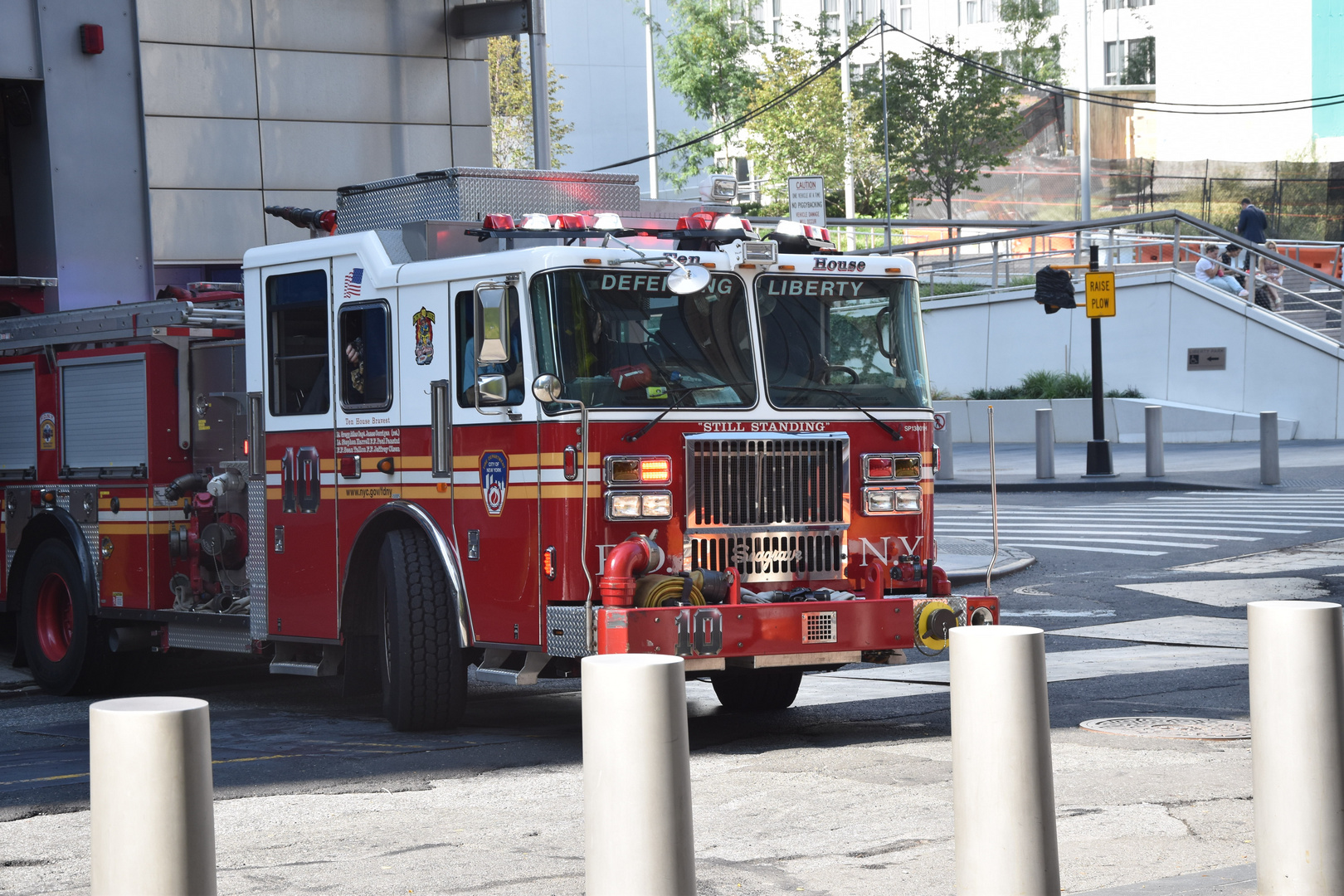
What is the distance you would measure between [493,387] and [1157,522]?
505 inches

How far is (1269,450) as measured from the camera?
75.3 ft

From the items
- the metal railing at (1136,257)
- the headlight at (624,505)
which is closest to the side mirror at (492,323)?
the headlight at (624,505)

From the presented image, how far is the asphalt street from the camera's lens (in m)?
6.44

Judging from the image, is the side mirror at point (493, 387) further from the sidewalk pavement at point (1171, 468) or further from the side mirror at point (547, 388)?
the sidewalk pavement at point (1171, 468)

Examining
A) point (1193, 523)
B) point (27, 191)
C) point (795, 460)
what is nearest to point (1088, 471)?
point (1193, 523)

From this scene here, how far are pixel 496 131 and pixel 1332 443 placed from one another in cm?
3114

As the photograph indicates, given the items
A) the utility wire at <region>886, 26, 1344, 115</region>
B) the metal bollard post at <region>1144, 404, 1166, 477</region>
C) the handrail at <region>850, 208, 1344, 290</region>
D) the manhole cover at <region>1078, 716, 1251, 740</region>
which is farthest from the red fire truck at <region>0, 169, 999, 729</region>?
the utility wire at <region>886, 26, 1344, 115</region>

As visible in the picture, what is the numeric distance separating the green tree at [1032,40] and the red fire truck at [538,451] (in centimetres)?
4891

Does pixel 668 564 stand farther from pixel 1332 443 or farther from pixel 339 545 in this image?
pixel 1332 443

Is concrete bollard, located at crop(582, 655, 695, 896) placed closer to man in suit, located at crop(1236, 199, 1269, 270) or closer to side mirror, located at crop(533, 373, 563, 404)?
side mirror, located at crop(533, 373, 563, 404)

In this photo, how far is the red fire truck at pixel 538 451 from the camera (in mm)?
8680

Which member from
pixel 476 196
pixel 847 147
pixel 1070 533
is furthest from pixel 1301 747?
pixel 847 147

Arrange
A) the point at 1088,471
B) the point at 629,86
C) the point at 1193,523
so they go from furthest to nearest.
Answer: the point at 629,86 → the point at 1088,471 → the point at 1193,523

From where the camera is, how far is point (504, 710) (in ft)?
34.8
